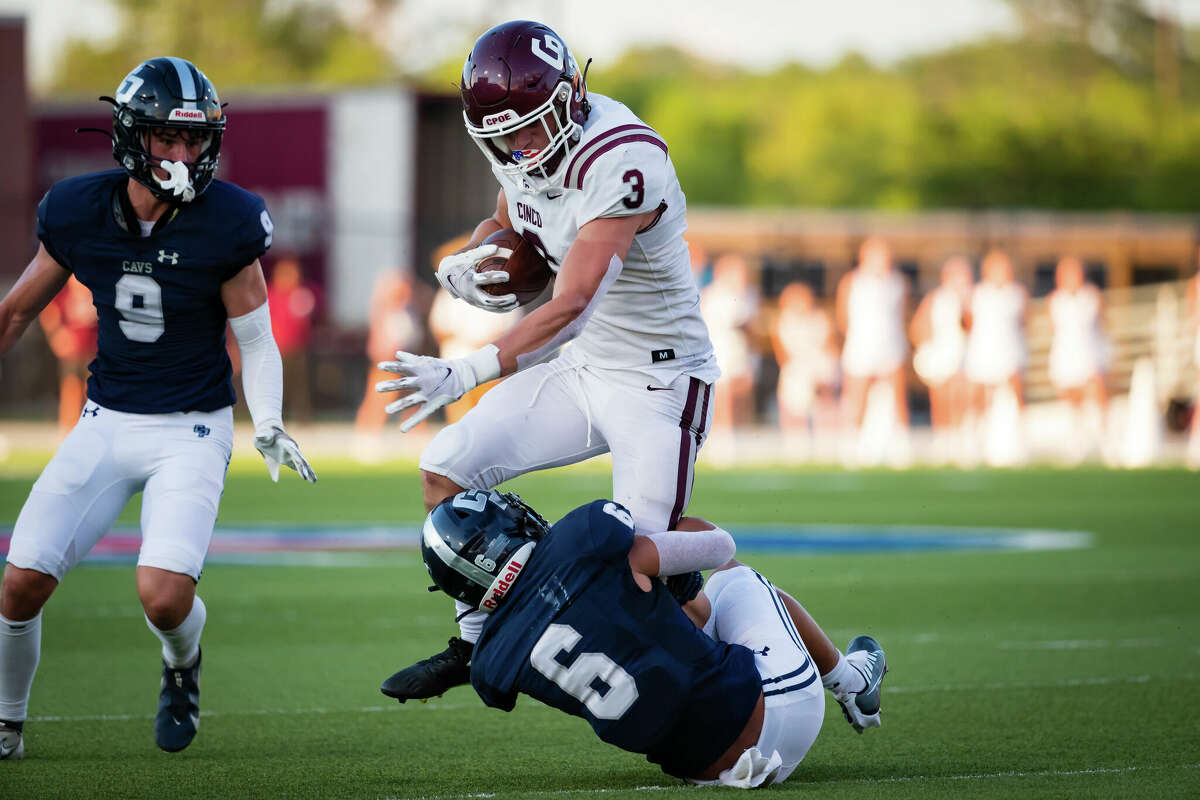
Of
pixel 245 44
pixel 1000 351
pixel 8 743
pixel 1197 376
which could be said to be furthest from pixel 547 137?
pixel 245 44

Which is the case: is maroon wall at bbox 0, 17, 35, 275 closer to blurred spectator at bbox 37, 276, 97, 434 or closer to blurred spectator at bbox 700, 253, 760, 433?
blurred spectator at bbox 37, 276, 97, 434

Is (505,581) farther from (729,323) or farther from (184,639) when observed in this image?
(729,323)

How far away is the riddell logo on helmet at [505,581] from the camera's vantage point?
409cm

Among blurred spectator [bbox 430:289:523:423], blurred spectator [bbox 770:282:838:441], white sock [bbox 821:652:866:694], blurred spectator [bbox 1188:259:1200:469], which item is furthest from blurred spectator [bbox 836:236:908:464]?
white sock [bbox 821:652:866:694]

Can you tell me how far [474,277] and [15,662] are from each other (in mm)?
1794

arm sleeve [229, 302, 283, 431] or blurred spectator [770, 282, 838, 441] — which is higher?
arm sleeve [229, 302, 283, 431]

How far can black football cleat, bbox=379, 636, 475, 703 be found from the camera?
4.71 meters

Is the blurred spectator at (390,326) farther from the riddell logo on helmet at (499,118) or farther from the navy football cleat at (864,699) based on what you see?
the navy football cleat at (864,699)

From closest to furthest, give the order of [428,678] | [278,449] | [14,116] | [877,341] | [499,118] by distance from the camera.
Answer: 1. [428,678]
2. [499,118]
3. [278,449]
4. [877,341]
5. [14,116]

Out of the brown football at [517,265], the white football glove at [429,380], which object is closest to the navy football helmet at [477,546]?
the white football glove at [429,380]

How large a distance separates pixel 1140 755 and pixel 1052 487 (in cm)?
996

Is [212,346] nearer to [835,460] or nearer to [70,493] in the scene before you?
[70,493]

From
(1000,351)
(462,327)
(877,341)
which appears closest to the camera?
(462,327)

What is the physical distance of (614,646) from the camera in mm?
4109
